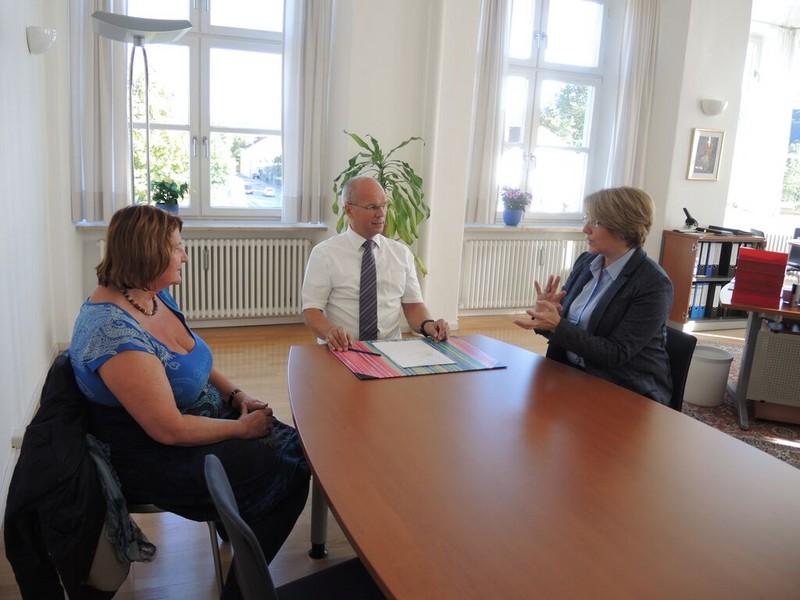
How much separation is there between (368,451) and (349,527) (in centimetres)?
30

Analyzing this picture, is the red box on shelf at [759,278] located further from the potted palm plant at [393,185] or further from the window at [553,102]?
the window at [553,102]

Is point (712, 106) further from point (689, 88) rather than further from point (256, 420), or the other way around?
point (256, 420)

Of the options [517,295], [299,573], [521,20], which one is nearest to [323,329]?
[299,573]

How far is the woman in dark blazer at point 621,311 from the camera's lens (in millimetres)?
2170

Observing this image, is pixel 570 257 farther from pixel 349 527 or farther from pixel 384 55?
pixel 349 527

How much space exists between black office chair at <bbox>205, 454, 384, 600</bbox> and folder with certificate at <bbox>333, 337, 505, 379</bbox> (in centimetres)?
63

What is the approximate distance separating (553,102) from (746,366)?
11.1 ft

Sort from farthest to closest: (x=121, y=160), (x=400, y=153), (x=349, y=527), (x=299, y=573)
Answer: (x=400, y=153), (x=121, y=160), (x=299, y=573), (x=349, y=527)

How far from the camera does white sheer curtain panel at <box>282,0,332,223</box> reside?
4.92 metres

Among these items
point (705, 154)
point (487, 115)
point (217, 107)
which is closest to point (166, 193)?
point (217, 107)

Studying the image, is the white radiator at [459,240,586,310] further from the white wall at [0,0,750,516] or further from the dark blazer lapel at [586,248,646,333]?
the dark blazer lapel at [586,248,646,333]

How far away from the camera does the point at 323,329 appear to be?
2.44m

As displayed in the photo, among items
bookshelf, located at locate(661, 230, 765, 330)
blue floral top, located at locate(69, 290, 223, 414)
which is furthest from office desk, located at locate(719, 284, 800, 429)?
blue floral top, located at locate(69, 290, 223, 414)

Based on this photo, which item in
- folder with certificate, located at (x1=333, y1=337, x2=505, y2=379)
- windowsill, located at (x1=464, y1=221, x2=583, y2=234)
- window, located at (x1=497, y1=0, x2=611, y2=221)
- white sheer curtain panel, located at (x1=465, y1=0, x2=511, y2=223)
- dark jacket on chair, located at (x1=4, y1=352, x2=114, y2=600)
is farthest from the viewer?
window, located at (x1=497, y1=0, x2=611, y2=221)
